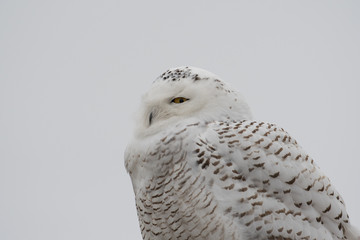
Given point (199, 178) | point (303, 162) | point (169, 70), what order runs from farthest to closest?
1. point (169, 70)
2. point (303, 162)
3. point (199, 178)

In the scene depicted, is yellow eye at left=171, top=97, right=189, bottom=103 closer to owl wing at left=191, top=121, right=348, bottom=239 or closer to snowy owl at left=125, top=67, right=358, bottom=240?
snowy owl at left=125, top=67, right=358, bottom=240

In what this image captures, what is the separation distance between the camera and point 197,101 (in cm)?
212

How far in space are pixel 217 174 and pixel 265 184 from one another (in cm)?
20

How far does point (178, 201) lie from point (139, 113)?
46cm

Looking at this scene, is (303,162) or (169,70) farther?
(169,70)

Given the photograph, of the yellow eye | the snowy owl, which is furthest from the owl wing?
the yellow eye

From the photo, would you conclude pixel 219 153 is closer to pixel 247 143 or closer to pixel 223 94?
pixel 247 143

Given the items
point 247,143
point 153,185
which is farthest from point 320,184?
point 153,185

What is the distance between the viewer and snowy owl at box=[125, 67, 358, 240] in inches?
76.3

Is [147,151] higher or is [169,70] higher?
[169,70]

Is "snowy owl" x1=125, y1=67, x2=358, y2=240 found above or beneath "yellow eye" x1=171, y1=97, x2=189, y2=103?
beneath

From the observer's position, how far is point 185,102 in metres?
2.12

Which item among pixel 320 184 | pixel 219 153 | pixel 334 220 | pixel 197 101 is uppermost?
pixel 197 101

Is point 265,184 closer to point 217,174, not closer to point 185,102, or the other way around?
point 217,174
